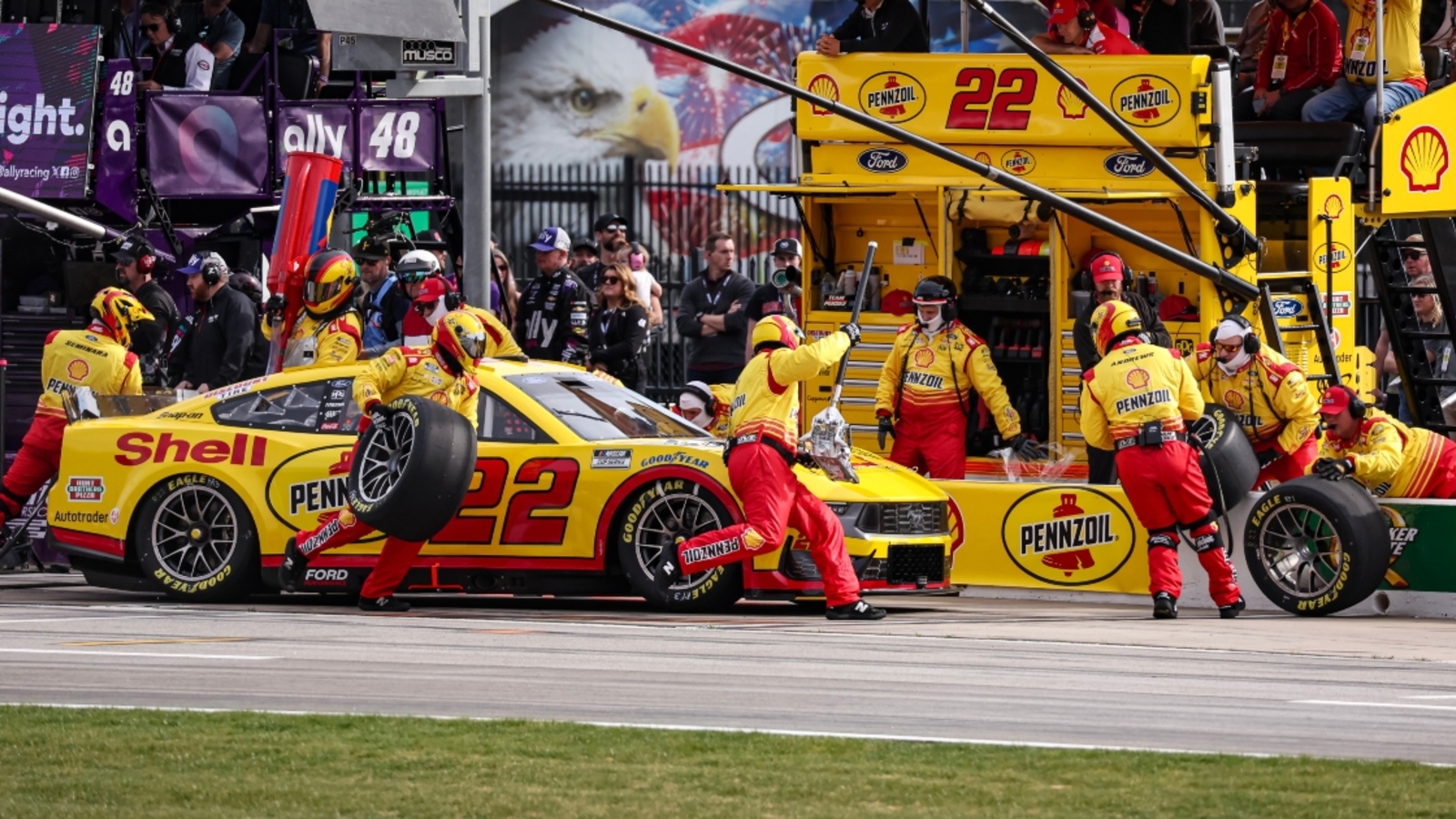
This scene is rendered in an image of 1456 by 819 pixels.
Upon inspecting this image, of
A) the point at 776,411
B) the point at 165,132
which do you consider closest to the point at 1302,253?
the point at 776,411

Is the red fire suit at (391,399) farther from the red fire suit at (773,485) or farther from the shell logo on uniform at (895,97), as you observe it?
the shell logo on uniform at (895,97)

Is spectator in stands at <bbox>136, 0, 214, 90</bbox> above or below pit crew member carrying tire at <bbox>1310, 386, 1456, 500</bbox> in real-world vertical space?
above

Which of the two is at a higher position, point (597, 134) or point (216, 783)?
point (597, 134)

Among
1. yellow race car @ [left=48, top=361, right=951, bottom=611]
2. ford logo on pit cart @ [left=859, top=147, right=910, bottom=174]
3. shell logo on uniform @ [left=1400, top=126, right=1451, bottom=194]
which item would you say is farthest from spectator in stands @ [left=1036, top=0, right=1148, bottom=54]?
yellow race car @ [left=48, top=361, right=951, bottom=611]

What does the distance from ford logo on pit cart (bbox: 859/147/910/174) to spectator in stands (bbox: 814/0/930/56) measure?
0.71 m

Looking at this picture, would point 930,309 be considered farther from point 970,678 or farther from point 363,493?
point 970,678

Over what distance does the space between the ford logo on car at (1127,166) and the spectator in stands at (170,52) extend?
6759 millimetres

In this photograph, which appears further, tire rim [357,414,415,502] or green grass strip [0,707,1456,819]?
tire rim [357,414,415,502]

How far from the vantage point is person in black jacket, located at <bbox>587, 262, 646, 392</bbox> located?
1681 centimetres

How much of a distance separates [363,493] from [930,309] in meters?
4.51

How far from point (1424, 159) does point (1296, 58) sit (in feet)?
5.05

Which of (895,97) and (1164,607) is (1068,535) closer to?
(1164,607)

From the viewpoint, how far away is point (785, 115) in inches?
1281

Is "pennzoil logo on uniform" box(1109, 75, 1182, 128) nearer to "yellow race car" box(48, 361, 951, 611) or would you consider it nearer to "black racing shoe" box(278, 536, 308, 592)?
"yellow race car" box(48, 361, 951, 611)
